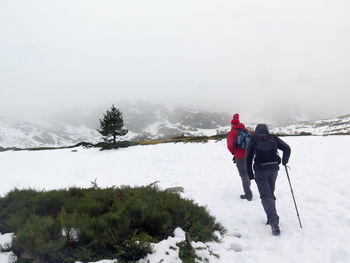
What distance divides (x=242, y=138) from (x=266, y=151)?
186 centimetres

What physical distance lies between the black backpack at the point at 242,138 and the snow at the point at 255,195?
6.25 ft

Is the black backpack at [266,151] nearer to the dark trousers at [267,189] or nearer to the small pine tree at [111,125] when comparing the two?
the dark trousers at [267,189]

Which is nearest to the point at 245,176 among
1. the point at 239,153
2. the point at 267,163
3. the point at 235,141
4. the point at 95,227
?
the point at 239,153

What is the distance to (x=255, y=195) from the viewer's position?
7102mm

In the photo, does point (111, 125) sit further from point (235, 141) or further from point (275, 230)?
point (275, 230)

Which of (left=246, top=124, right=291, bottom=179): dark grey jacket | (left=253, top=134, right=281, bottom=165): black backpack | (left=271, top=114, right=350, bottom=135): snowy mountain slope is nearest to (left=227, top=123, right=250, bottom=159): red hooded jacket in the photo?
(left=246, top=124, right=291, bottom=179): dark grey jacket

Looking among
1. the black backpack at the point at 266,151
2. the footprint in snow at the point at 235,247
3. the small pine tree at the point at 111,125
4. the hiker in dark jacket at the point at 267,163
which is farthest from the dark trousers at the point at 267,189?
the small pine tree at the point at 111,125


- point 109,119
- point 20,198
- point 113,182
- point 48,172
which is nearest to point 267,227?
point 20,198

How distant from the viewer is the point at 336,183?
7629 millimetres

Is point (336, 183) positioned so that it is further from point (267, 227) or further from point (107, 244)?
point (107, 244)

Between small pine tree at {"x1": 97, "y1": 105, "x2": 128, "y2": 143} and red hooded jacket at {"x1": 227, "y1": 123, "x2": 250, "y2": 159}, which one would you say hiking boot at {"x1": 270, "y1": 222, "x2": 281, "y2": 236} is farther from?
small pine tree at {"x1": 97, "y1": 105, "x2": 128, "y2": 143}

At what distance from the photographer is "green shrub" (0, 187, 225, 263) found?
3.02 meters

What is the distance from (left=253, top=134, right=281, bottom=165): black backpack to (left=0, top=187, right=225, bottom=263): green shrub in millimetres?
1878

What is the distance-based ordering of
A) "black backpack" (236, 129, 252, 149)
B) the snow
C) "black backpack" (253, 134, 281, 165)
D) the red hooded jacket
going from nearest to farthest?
the snow → "black backpack" (253, 134, 281, 165) → "black backpack" (236, 129, 252, 149) → the red hooded jacket
